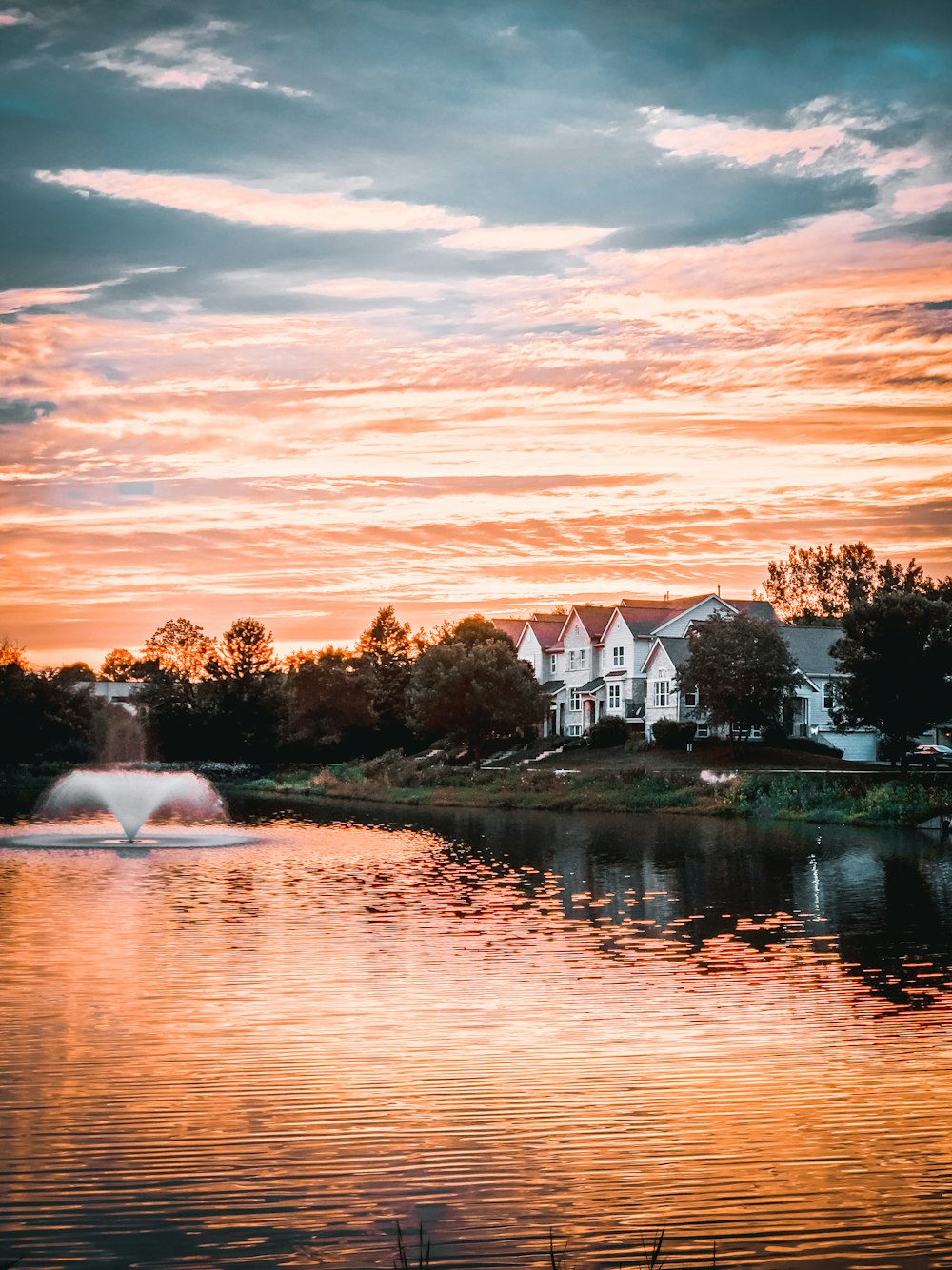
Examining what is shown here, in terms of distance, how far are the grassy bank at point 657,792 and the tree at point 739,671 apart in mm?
5903

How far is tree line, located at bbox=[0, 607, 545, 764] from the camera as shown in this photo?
86.1 metres

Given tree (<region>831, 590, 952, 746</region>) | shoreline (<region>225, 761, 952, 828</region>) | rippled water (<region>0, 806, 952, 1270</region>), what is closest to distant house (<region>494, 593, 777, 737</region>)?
shoreline (<region>225, 761, 952, 828</region>)

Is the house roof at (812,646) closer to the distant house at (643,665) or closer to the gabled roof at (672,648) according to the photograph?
the distant house at (643,665)

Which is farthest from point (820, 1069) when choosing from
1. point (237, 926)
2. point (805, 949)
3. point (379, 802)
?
point (379, 802)

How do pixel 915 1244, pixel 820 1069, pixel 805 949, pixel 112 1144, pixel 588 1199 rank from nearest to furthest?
pixel 915 1244 < pixel 588 1199 < pixel 112 1144 < pixel 820 1069 < pixel 805 949

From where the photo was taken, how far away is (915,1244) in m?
10.3

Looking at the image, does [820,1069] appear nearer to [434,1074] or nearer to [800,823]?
[434,1074]

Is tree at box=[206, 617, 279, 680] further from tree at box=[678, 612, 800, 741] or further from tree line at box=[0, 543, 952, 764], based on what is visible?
tree at box=[678, 612, 800, 741]

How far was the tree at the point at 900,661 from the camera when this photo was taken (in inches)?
2594

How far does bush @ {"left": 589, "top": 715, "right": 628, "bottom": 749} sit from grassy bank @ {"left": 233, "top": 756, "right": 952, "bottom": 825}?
686 centimetres

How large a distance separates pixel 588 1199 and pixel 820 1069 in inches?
206

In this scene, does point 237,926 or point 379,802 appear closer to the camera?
point 237,926

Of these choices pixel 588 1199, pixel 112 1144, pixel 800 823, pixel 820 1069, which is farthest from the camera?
pixel 800 823

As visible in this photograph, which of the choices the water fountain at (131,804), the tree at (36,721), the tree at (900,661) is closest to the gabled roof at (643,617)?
the tree at (900,661)
